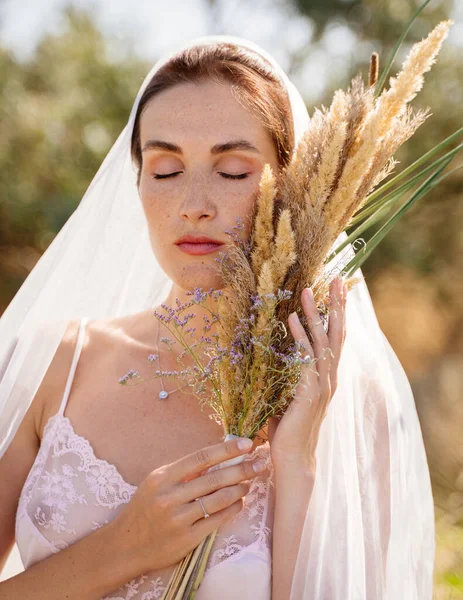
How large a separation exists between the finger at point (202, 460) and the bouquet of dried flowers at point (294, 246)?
0.06 meters

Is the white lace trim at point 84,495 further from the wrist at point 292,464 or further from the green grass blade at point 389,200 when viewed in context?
the green grass blade at point 389,200

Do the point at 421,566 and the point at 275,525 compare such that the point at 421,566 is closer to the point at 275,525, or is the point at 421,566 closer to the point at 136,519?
the point at 275,525

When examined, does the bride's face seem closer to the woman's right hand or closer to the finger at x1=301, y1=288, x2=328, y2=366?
the finger at x1=301, y1=288, x2=328, y2=366

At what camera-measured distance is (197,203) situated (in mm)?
2039

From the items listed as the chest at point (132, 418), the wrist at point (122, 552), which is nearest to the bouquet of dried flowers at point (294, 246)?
the wrist at point (122, 552)

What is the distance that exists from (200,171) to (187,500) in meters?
0.88

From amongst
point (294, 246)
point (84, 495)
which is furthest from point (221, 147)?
point (84, 495)

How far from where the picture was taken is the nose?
2.04 meters

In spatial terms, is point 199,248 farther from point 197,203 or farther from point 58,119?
point 58,119

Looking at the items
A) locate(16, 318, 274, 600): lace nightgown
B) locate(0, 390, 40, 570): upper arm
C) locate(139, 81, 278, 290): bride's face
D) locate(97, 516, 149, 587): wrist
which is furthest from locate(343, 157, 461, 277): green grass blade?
locate(0, 390, 40, 570): upper arm

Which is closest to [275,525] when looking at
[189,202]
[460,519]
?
[189,202]

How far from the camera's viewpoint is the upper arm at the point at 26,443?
2.24m

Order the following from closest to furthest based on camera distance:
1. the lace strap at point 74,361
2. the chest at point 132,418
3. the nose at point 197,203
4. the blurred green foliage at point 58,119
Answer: the nose at point 197,203, the chest at point 132,418, the lace strap at point 74,361, the blurred green foliage at point 58,119

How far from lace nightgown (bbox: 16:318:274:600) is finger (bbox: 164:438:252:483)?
18 cm
